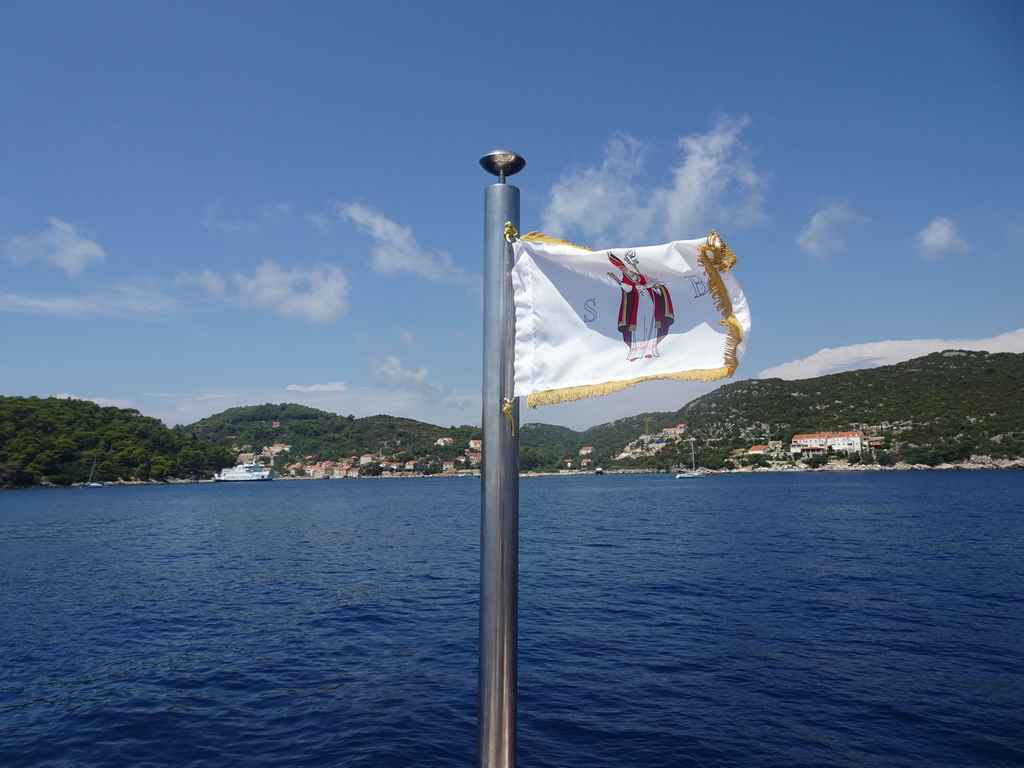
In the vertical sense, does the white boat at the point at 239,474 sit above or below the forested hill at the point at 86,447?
below

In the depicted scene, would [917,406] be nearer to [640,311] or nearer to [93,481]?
[640,311]

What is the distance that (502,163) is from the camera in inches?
135

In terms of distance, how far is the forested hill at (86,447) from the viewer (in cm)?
12812

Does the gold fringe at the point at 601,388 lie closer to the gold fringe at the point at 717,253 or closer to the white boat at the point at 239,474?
the gold fringe at the point at 717,253

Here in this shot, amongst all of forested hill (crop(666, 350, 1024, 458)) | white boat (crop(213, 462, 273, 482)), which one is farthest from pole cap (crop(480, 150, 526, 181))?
white boat (crop(213, 462, 273, 482))

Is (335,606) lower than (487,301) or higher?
lower

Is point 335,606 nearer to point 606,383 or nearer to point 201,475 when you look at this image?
point 606,383

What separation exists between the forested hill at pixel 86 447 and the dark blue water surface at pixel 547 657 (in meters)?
122

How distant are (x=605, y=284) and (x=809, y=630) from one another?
14.8m

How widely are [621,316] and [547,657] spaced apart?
11330 mm

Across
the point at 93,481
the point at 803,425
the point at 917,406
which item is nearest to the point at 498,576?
the point at 93,481

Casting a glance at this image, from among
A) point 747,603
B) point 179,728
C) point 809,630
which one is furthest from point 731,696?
point 179,728

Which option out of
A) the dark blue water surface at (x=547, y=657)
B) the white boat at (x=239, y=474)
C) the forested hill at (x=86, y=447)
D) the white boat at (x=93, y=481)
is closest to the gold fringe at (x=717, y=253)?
the dark blue water surface at (x=547, y=657)

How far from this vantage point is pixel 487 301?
349 centimetres
